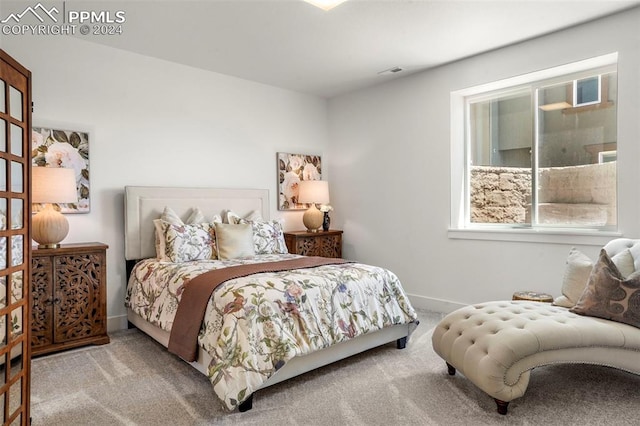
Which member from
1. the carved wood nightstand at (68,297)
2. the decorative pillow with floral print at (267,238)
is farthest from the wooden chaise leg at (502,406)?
the carved wood nightstand at (68,297)

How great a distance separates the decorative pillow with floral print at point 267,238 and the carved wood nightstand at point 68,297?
1.36 m

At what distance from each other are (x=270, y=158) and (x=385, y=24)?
2.20 m

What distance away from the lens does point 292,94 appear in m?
5.20

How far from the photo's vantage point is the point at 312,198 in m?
4.96

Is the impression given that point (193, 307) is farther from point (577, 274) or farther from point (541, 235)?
point (541, 235)

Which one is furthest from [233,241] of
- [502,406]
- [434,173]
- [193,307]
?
[502,406]

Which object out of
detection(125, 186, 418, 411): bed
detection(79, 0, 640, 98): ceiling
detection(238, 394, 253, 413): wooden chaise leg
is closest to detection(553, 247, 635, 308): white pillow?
detection(125, 186, 418, 411): bed

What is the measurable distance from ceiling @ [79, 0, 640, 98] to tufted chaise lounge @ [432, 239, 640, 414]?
79.8 inches

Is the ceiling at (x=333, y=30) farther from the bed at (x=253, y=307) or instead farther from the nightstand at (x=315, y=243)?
the nightstand at (x=315, y=243)

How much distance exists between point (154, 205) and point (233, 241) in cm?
89

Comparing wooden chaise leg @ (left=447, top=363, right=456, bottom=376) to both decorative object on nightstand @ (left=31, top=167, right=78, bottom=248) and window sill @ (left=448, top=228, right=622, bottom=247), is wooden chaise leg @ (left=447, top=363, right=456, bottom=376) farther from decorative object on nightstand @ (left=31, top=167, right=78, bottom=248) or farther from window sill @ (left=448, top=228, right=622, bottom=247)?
decorative object on nightstand @ (left=31, top=167, right=78, bottom=248)

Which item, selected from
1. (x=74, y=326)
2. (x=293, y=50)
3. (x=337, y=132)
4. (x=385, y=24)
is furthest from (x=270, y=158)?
(x=74, y=326)

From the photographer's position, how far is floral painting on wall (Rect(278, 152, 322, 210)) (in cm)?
505

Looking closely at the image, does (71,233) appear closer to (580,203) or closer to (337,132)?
(337,132)
